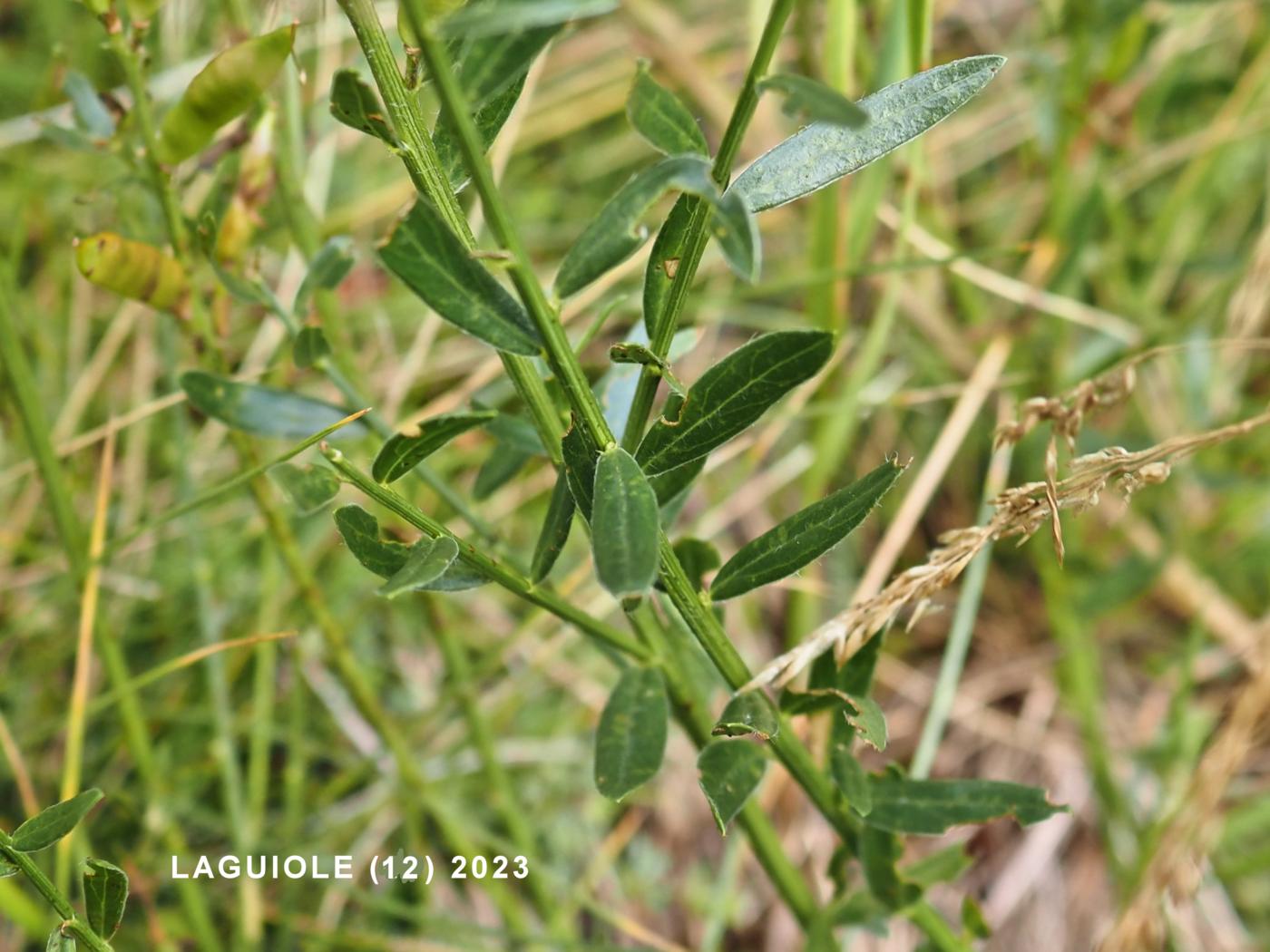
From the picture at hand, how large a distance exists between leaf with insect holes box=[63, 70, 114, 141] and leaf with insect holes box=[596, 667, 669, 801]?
441 millimetres

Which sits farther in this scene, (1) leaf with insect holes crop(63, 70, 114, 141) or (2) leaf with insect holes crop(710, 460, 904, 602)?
(1) leaf with insect holes crop(63, 70, 114, 141)

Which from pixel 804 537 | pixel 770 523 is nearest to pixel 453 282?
pixel 804 537

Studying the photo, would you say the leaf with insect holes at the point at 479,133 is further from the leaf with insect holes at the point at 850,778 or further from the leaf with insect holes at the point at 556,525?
the leaf with insect holes at the point at 850,778

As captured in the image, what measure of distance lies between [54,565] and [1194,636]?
3.48ft

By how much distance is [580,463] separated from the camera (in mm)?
439

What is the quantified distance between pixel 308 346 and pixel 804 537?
28 cm

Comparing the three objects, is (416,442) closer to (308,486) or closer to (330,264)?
(308,486)

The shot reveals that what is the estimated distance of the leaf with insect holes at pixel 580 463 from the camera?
1.43 feet

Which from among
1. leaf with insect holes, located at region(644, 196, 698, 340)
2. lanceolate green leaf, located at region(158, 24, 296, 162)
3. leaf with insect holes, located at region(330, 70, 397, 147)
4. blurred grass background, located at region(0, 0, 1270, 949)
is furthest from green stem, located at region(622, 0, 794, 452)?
blurred grass background, located at region(0, 0, 1270, 949)

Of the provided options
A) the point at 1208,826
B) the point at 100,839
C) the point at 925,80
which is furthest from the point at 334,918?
the point at 925,80

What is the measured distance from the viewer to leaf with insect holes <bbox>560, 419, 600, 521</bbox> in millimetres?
437

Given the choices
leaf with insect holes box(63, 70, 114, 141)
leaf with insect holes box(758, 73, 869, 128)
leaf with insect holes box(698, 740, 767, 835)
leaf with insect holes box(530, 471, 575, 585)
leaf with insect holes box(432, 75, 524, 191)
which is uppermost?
leaf with insect holes box(63, 70, 114, 141)

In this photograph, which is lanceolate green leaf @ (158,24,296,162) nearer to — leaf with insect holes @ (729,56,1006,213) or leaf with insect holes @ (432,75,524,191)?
leaf with insect holes @ (432,75,524,191)

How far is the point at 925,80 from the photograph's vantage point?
426mm
